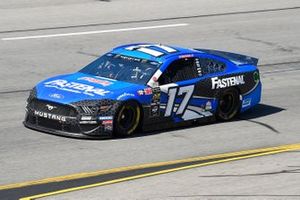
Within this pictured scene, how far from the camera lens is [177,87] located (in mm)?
14828

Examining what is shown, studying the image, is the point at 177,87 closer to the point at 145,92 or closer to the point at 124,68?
the point at 145,92

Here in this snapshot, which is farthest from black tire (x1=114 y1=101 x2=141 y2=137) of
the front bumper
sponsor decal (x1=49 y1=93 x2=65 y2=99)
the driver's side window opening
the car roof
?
the car roof

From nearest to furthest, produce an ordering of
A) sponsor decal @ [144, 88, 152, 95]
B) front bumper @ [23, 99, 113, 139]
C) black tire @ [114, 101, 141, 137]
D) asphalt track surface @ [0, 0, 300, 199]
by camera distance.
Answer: asphalt track surface @ [0, 0, 300, 199], front bumper @ [23, 99, 113, 139], black tire @ [114, 101, 141, 137], sponsor decal @ [144, 88, 152, 95]

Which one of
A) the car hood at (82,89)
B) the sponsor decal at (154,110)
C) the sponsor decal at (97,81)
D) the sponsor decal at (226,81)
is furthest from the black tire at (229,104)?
the sponsor decal at (97,81)

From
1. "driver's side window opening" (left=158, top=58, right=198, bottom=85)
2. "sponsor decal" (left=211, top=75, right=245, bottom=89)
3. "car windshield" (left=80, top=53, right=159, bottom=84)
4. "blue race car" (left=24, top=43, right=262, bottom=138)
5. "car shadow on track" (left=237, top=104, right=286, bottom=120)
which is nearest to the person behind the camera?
"blue race car" (left=24, top=43, right=262, bottom=138)

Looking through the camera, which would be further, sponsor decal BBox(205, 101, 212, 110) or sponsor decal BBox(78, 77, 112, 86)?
sponsor decal BBox(205, 101, 212, 110)

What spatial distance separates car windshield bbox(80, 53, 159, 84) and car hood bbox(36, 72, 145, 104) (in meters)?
0.22

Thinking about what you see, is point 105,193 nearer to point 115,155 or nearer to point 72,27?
point 115,155

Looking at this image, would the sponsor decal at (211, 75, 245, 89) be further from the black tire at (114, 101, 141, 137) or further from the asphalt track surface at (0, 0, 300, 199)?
the black tire at (114, 101, 141, 137)

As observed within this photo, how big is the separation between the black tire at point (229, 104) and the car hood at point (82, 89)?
203cm

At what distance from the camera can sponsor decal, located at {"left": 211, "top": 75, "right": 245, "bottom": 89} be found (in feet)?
51.0

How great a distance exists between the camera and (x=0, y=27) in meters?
24.1

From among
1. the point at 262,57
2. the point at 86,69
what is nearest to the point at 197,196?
the point at 86,69

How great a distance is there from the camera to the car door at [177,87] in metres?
14.7
